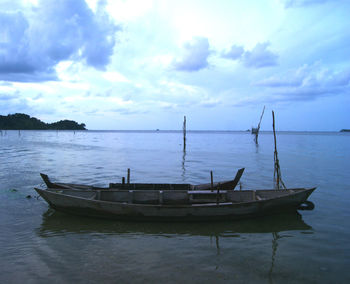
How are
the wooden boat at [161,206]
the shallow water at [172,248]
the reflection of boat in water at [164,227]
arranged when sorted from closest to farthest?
1. the shallow water at [172,248]
2. the reflection of boat in water at [164,227]
3. the wooden boat at [161,206]

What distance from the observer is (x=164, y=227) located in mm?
9625

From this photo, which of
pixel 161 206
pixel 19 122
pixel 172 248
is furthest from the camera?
pixel 19 122

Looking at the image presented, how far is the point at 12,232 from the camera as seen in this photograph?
8969mm

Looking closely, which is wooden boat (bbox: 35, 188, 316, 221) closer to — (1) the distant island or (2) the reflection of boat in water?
(2) the reflection of boat in water

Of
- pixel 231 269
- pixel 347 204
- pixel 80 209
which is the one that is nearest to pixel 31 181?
pixel 80 209

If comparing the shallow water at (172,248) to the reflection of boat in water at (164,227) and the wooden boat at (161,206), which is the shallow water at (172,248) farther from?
the wooden boat at (161,206)

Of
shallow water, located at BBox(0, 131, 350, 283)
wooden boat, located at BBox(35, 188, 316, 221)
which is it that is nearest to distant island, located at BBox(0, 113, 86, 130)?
shallow water, located at BBox(0, 131, 350, 283)

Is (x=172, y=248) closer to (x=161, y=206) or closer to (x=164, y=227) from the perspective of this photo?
(x=164, y=227)

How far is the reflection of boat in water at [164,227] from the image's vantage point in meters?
9.17

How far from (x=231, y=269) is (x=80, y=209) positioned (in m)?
6.26

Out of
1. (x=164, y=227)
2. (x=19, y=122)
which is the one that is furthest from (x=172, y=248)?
(x=19, y=122)

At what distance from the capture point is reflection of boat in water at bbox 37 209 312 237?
9.17 m

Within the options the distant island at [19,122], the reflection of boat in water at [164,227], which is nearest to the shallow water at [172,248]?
the reflection of boat in water at [164,227]

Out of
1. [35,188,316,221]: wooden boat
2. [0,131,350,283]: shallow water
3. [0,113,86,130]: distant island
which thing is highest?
[0,113,86,130]: distant island
